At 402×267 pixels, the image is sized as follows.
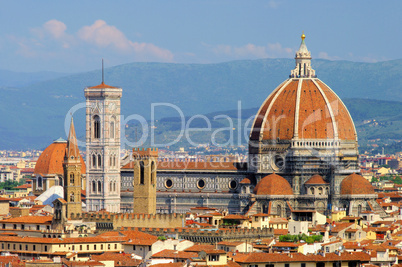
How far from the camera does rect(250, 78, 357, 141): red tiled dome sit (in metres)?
130

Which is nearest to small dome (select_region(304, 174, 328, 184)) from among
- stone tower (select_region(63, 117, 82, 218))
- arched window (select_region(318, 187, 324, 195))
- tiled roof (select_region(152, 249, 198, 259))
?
arched window (select_region(318, 187, 324, 195))

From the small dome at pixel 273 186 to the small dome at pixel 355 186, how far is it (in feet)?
15.9

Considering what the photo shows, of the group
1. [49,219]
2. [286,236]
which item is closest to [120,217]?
[49,219]

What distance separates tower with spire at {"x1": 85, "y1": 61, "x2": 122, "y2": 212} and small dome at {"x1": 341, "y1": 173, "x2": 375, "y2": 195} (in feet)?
74.8

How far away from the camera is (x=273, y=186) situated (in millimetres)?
123188

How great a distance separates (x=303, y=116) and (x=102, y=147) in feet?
64.1

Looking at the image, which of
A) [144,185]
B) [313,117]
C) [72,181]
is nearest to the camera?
[72,181]

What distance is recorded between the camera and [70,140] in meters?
113

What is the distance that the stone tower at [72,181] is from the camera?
336 feet

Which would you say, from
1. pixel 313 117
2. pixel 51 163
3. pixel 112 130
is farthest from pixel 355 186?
pixel 51 163

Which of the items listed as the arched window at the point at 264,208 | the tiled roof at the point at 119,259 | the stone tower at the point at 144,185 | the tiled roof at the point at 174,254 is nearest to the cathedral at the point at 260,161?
the arched window at the point at 264,208

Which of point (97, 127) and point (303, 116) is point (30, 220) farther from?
point (303, 116)

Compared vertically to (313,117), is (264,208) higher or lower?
lower

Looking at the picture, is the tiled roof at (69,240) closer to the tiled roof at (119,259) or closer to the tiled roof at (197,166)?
the tiled roof at (119,259)
